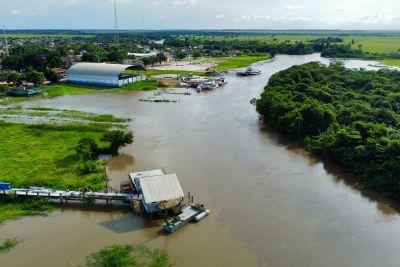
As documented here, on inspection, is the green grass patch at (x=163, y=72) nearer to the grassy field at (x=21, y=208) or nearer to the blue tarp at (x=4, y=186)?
the blue tarp at (x=4, y=186)

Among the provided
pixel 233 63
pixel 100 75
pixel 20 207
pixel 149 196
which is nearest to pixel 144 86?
pixel 100 75

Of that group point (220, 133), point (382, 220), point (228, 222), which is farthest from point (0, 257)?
point (220, 133)

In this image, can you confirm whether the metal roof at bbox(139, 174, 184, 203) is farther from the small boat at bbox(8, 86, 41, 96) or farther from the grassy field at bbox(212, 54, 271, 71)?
the grassy field at bbox(212, 54, 271, 71)

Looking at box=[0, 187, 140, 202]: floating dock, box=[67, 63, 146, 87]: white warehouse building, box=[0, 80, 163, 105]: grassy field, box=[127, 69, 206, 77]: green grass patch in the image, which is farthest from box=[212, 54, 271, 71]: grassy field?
box=[0, 187, 140, 202]: floating dock

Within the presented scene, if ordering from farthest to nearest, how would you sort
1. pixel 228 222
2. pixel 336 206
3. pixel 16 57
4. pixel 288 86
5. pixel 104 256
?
pixel 16 57
pixel 288 86
pixel 336 206
pixel 228 222
pixel 104 256

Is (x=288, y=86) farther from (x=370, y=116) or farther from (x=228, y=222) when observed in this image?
(x=228, y=222)

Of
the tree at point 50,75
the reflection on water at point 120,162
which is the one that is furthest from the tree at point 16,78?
the reflection on water at point 120,162
